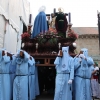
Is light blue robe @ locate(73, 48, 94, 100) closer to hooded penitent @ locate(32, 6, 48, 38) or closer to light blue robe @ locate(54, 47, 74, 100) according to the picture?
light blue robe @ locate(54, 47, 74, 100)

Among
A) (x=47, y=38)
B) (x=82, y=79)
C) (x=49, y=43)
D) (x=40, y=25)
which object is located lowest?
(x=82, y=79)

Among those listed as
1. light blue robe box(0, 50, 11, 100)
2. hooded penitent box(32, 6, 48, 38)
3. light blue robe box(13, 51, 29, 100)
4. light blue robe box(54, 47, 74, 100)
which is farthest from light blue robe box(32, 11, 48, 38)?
light blue robe box(54, 47, 74, 100)

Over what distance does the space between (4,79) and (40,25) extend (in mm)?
2733

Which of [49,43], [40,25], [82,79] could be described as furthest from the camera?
[40,25]

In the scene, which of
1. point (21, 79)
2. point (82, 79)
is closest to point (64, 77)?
point (82, 79)

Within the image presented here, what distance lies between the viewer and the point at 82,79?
4414 millimetres

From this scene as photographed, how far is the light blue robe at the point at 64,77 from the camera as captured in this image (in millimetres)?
4250

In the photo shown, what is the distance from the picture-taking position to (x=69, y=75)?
14.2 feet

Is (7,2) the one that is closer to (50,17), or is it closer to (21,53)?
(50,17)

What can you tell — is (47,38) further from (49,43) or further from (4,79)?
(4,79)

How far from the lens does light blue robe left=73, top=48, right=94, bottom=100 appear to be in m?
4.34

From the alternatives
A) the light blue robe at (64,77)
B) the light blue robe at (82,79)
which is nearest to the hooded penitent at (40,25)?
the light blue robe at (64,77)

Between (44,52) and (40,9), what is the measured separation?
2.11 metres

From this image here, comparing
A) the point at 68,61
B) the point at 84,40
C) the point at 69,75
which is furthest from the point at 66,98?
the point at 84,40
